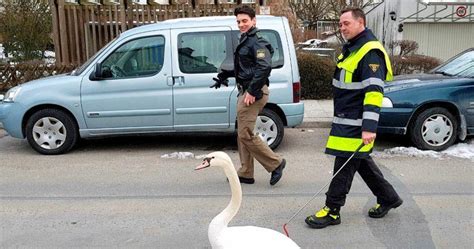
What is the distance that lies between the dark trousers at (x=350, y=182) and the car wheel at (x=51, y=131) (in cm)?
406

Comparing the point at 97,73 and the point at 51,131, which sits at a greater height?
the point at 97,73

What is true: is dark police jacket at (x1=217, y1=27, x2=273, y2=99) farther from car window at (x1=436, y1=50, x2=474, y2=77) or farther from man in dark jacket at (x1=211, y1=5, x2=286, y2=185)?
car window at (x1=436, y1=50, x2=474, y2=77)

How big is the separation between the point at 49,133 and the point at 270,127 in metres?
3.16

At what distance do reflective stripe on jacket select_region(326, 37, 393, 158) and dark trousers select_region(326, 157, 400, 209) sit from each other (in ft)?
0.46

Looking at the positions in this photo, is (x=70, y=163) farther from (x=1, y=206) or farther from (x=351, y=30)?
(x=351, y=30)

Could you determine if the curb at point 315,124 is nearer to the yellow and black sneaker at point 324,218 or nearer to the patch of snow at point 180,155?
the patch of snow at point 180,155

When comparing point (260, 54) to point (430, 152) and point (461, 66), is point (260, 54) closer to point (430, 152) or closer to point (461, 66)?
point (430, 152)

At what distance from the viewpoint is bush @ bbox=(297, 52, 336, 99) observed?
34.3ft

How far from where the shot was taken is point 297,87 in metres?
6.40

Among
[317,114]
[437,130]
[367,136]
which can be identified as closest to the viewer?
[367,136]

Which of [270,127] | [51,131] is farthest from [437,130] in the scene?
[51,131]

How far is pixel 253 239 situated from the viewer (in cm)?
266

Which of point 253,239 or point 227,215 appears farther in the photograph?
point 227,215

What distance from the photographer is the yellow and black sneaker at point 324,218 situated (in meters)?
3.89
